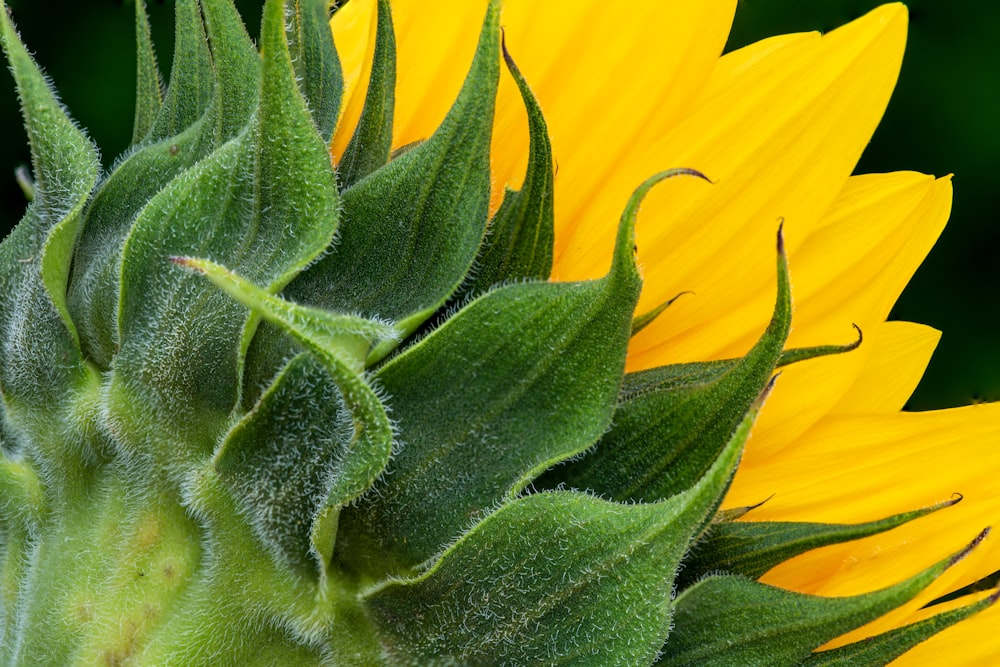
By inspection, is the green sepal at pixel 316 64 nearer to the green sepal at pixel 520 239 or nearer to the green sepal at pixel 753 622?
the green sepal at pixel 520 239

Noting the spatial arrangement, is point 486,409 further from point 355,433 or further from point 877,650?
point 877,650

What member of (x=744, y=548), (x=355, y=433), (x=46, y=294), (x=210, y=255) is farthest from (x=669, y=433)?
(x=46, y=294)

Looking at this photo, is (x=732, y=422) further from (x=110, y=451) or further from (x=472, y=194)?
(x=110, y=451)

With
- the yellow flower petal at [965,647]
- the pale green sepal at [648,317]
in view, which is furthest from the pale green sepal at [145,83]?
the yellow flower petal at [965,647]

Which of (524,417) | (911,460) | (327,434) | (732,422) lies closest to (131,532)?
(327,434)

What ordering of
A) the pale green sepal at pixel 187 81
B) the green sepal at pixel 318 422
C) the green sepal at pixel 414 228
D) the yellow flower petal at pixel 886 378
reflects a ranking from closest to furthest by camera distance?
the green sepal at pixel 318 422
the green sepal at pixel 414 228
the pale green sepal at pixel 187 81
the yellow flower petal at pixel 886 378
